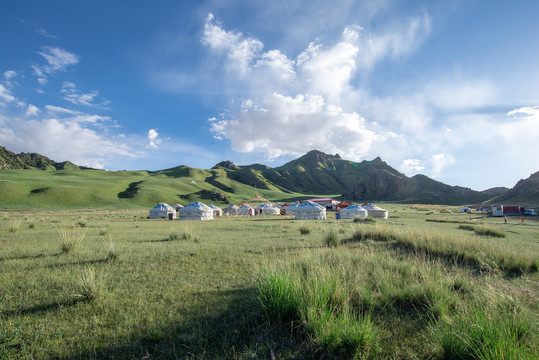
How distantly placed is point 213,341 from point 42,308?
343 cm

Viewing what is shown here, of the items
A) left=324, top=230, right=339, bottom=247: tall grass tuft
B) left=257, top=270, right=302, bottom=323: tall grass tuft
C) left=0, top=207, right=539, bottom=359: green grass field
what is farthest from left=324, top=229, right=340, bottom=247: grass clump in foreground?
left=257, top=270, right=302, bottom=323: tall grass tuft

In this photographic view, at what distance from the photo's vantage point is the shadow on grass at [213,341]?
2.98 m

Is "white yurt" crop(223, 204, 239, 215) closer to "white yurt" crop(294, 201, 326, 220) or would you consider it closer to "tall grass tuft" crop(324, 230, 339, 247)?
"white yurt" crop(294, 201, 326, 220)

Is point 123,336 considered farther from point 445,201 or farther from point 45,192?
point 445,201

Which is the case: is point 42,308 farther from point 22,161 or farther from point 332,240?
point 22,161

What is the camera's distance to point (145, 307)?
4.34 metres

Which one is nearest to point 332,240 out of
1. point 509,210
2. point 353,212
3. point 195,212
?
point 353,212

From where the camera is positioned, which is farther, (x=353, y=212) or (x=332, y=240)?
(x=353, y=212)

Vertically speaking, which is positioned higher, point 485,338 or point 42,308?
point 485,338

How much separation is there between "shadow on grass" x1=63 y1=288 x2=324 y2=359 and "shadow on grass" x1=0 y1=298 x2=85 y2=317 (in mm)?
1819

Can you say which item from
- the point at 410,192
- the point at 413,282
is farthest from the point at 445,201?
the point at 413,282

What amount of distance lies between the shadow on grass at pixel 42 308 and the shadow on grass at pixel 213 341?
1819 millimetres

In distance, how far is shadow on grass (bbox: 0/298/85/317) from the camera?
4.04 metres

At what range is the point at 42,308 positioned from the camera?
424cm
